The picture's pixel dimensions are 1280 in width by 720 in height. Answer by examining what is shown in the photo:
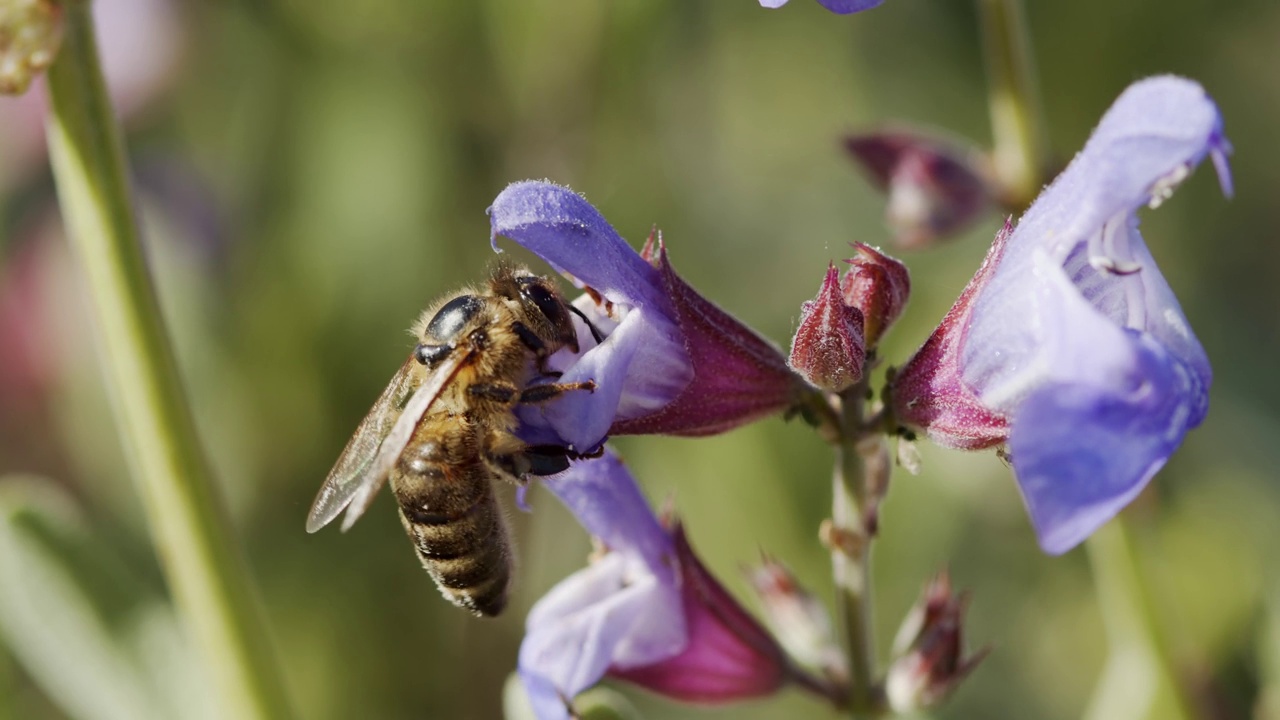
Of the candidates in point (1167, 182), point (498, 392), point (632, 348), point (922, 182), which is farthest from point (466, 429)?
point (922, 182)

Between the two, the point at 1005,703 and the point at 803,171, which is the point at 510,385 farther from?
the point at 803,171

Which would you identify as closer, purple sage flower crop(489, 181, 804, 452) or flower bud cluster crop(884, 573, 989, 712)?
purple sage flower crop(489, 181, 804, 452)

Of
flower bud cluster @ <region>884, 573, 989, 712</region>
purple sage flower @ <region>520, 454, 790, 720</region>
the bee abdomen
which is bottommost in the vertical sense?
flower bud cluster @ <region>884, 573, 989, 712</region>

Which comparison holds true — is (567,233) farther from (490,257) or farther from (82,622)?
(490,257)

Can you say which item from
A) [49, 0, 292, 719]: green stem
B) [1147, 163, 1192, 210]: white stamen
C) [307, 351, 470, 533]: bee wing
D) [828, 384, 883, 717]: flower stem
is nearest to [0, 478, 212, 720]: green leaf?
[49, 0, 292, 719]: green stem

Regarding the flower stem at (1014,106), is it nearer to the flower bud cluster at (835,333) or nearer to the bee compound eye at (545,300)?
the flower bud cluster at (835,333)

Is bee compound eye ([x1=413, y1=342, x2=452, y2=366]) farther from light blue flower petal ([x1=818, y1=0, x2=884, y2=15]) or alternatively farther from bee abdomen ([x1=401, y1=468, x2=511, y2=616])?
light blue flower petal ([x1=818, y1=0, x2=884, y2=15])

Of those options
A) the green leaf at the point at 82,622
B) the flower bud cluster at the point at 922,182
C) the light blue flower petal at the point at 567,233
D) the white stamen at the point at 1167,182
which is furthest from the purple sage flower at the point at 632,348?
the flower bud cluster at the point at 922,182
